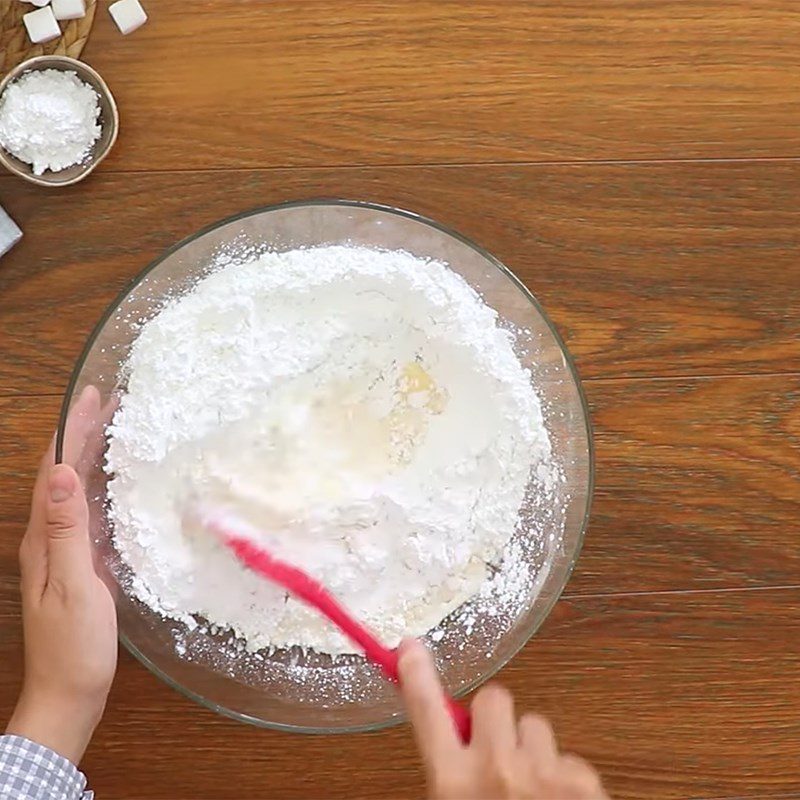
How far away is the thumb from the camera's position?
82 cm

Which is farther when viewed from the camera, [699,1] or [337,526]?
[699,1]

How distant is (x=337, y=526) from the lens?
35.0 inches

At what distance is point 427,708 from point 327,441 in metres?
0.27

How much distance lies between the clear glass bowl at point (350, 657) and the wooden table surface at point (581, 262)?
0.08 metres

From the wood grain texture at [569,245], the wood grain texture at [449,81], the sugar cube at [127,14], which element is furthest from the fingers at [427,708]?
the sugar cube at [127,14]

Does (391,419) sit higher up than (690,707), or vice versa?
(391,419)

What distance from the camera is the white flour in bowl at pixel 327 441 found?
88cm

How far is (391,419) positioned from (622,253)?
29 cm

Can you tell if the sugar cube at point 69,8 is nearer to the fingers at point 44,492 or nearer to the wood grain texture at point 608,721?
the fingers at point 44,492

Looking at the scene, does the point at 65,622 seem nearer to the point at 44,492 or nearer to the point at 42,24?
the point at 44,492

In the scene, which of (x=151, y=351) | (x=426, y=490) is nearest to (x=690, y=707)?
(x=426, y=490)

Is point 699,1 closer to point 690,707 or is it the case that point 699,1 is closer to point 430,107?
point 430,107

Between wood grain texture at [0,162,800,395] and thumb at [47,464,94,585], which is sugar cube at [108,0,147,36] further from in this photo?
thumb at [47,464,94,585]

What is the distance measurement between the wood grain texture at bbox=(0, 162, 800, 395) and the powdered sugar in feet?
0.11
